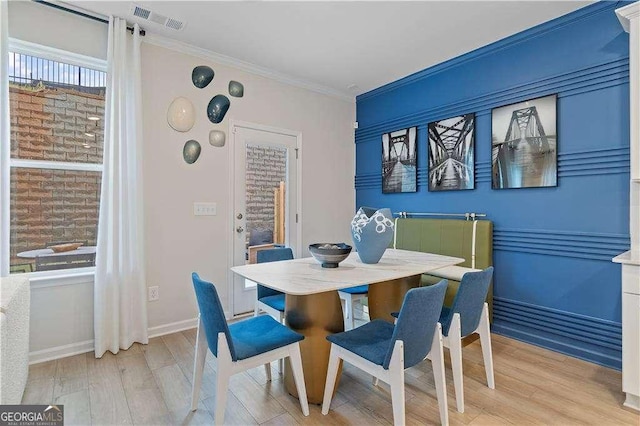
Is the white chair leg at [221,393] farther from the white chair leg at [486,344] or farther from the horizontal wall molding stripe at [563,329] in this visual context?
the horizontal wall molding stripe at [563,329]

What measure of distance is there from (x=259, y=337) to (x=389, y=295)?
115 cm

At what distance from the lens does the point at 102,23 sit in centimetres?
266

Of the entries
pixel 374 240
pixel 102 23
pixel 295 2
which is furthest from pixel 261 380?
pixel 102 23

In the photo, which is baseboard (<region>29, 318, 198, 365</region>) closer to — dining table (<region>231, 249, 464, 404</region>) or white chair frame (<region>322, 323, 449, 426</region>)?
dining table (<region>231, 249, 464, 404</region>)

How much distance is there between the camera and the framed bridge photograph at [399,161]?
12.5 feet

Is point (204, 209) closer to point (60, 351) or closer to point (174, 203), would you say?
point (174, 203)

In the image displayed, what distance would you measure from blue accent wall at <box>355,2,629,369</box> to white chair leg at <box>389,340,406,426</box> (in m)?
2.01

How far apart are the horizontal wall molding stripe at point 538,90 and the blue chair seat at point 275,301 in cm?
260

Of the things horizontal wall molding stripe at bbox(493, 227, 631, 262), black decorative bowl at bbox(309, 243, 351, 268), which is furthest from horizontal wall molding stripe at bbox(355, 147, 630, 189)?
black decorative bowl at bbox(309, 243, 351, 268)

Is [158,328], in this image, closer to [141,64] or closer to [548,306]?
[141,64]

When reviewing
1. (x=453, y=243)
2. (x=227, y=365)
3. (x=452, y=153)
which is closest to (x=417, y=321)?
(x=227, y=365)

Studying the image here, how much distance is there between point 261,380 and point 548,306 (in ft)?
8.11

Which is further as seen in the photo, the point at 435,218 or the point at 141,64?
the point at 435,218

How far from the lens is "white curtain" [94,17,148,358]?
101 inches
